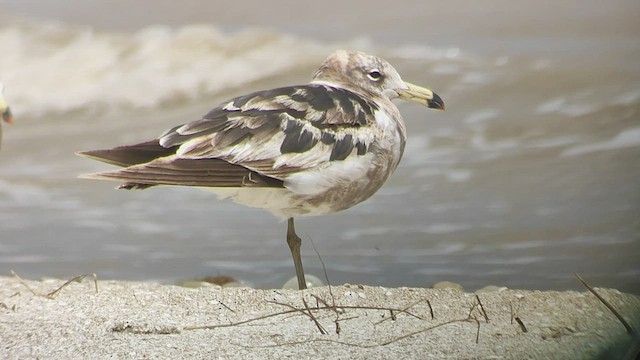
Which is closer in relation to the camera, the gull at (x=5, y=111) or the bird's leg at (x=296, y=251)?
the gull at (x=5, y=111)

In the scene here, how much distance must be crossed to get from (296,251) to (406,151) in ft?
0.87

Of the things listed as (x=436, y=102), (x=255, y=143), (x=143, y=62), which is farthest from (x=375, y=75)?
(x=143, y=62)

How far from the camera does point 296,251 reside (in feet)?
5.74

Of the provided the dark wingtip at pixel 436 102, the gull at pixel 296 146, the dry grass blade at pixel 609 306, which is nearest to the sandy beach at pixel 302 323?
the dry grass blade at pixel 609 306

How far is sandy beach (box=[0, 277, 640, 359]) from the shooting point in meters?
1.46

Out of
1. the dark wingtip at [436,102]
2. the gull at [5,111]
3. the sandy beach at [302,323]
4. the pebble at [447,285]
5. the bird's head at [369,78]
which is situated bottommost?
the sandy beach at [302,323]

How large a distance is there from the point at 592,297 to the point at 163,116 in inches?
31.7

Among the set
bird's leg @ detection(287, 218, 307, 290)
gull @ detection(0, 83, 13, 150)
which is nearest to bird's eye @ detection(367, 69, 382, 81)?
bird's leg @ detection(287, 218, 307, 290)

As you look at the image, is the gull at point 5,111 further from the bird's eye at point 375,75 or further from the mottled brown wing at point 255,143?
the bird's eye at point 375,75

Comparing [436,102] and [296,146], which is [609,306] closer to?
[436,102]

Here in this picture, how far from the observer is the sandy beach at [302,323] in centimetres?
146

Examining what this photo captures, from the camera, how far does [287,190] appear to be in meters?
1.61

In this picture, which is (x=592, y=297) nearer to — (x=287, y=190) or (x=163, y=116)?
(x=287, y=190)

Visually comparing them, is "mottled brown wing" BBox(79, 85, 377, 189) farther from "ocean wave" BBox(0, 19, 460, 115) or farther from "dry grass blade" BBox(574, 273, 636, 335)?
"dry grass blade" BBox(574, 273, 636, 335)
